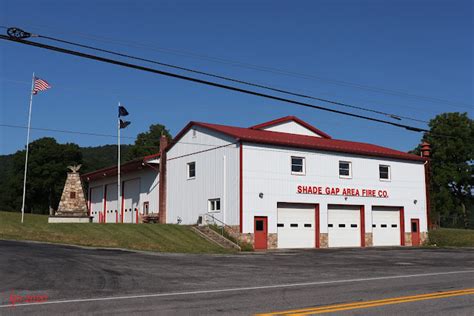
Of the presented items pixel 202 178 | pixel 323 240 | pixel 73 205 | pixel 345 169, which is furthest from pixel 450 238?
pixel 73 205

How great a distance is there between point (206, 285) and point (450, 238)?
108ft

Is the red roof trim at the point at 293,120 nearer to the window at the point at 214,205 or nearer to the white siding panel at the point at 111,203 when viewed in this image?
the window at the point at 214,205

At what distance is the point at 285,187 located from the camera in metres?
34.6

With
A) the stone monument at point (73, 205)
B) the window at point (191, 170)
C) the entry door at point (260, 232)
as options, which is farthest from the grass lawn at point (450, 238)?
the stone monument at point (73, 205)

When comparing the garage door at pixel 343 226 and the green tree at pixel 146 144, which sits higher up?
the green tree at pixel 146 144

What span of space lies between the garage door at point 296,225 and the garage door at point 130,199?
52.8ft

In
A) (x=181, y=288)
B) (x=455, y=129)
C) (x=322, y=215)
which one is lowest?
(x=181, y=288)

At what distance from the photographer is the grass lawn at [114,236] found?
91.2 ft

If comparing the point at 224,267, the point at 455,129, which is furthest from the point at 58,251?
the point at 455,129

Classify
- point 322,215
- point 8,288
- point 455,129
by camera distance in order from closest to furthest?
point 8,288 → point 322,215 → point 455,129

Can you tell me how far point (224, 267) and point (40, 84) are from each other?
2439cm

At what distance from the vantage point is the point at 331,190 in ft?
121

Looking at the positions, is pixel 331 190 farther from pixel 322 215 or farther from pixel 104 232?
pixel 104 232

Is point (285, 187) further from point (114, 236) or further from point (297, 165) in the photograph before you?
point (114, 236)
